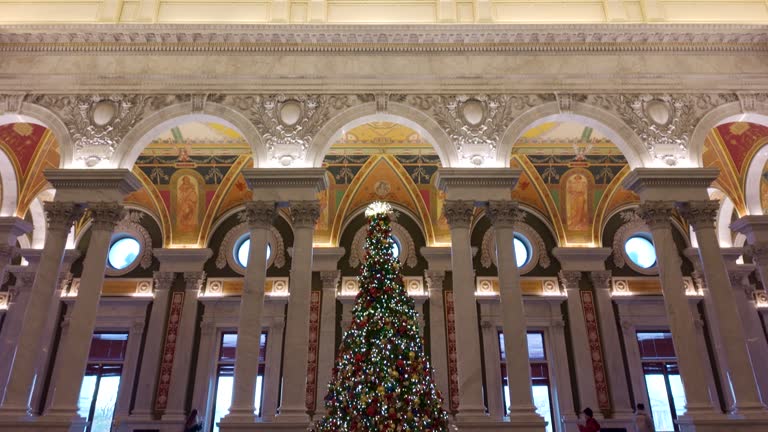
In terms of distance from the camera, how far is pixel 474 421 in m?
8.98

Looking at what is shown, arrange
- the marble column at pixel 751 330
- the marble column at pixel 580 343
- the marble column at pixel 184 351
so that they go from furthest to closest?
the marble column at pixel 580 343 → the marble column at pixel 184 351 → the marble column at pixel 751 330

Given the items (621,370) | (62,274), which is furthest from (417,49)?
(62,274)

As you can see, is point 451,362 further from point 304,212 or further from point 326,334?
point 304,212

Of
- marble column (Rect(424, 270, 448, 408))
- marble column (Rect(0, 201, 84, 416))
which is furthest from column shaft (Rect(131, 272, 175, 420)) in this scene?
marble column (Rect(424, 270, 448, 408))

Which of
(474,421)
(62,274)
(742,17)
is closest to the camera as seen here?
(474,421)

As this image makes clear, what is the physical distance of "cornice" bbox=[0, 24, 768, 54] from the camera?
36.3ft

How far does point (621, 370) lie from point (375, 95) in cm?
905

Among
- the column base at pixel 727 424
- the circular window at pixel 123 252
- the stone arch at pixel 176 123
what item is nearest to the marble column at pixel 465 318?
the column base at pixel 727 424

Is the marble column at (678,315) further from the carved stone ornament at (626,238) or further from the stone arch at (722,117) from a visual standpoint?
the carved stone ornament at (626,238)

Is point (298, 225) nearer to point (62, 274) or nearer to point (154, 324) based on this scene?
point (154, 324)

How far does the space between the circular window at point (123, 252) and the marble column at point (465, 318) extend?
9.71m

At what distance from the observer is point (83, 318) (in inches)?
382

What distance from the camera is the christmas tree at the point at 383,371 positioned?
23.7ft

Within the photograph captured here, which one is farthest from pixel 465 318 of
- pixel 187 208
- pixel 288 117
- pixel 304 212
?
pixel 187 208
